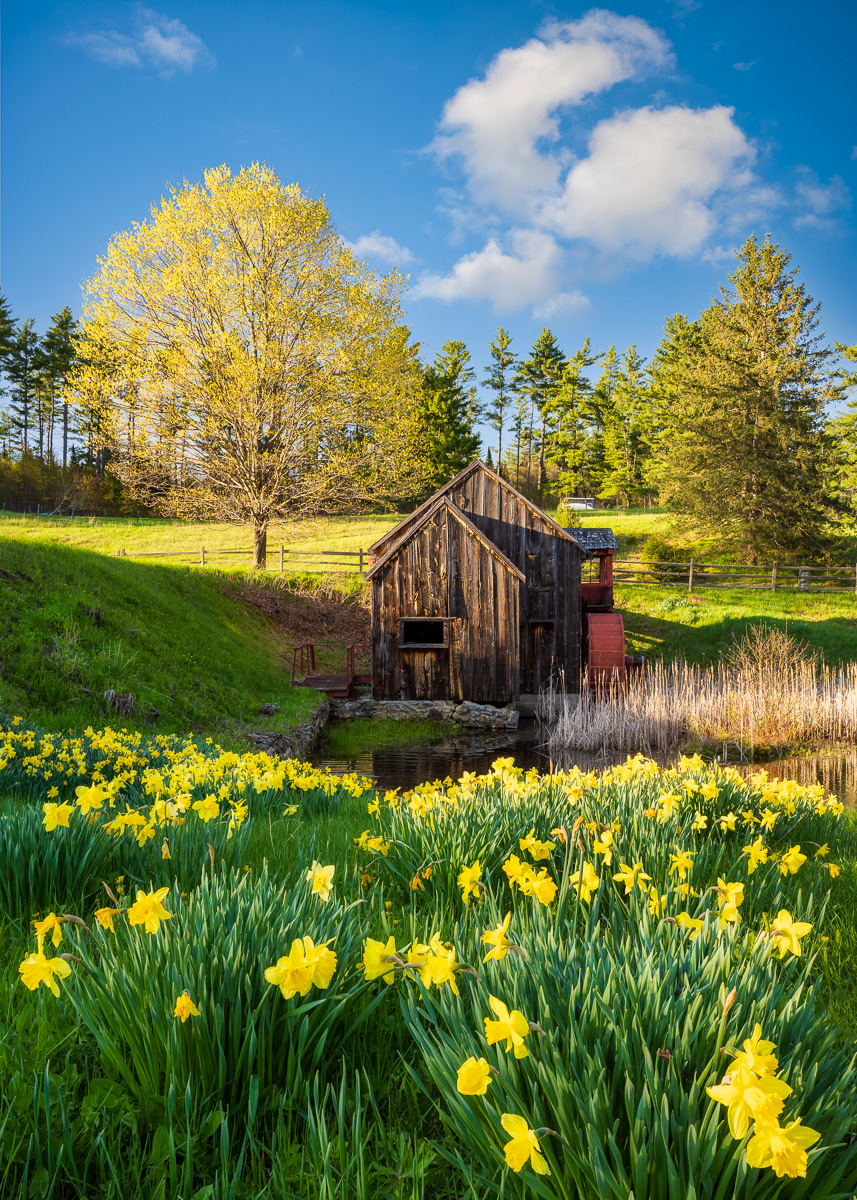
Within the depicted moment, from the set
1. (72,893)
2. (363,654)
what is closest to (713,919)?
(72,893)

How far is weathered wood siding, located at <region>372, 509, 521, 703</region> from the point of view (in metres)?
18.2

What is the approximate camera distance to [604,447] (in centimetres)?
5594

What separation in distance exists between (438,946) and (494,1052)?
0.25 metres

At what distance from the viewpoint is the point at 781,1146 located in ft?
3.36

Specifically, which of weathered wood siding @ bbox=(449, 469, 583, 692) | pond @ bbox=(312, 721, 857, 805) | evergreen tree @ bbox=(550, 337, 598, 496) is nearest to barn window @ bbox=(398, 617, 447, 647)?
weathered wood siding @ bbox=(449, 469, 583, 692)

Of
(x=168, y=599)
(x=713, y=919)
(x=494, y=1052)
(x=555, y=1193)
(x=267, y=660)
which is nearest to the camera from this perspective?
(x=555, y=1193)

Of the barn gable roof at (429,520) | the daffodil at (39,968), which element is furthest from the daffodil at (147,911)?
the barn gable roof at (429,520)

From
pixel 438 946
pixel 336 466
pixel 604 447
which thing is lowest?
pixel 438 946

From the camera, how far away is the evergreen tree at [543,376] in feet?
185

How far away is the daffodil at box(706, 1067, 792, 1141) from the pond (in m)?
10.0

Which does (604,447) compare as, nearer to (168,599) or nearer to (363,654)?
(363,654)

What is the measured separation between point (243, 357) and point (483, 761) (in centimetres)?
1538

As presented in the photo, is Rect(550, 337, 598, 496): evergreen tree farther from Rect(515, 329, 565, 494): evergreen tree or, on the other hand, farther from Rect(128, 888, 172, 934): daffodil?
Rect(128, 888, 172, 934): daffodil

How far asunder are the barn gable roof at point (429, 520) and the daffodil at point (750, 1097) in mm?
17084
